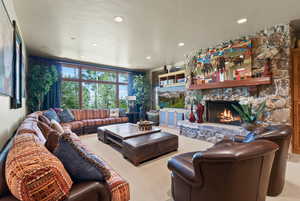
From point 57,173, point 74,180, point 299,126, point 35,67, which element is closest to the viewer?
point 57,173

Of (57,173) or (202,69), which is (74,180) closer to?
(57,173)

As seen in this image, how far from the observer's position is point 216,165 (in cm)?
107

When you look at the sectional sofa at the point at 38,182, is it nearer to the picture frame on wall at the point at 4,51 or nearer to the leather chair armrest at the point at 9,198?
the leather chair armrest at the point at 9,198

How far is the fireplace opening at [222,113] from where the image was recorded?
392 centimetres

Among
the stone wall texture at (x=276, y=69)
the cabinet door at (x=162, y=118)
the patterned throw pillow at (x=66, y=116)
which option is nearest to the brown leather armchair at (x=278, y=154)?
the stone wall texture at (x=276, y=69)

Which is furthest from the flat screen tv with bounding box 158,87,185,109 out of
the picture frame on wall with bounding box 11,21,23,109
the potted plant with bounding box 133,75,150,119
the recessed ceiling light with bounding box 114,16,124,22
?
the picture frame on wall with bounding box 11,21,23,109

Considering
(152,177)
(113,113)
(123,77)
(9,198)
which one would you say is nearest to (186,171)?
(152,177)

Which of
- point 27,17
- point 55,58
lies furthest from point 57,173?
point 55,58

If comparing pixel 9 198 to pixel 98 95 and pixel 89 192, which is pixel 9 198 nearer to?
pixel 89 192

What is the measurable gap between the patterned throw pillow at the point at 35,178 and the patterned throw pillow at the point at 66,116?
3.93m

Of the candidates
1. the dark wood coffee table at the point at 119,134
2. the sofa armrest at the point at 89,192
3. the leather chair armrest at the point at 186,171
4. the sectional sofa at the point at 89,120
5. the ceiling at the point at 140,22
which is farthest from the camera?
the sectional sofa at the point at 89,120

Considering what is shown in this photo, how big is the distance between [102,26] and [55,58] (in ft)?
10.2

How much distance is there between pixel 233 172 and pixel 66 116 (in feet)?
15.4

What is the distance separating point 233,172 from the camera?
1051mm
